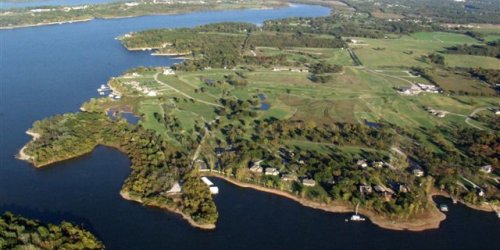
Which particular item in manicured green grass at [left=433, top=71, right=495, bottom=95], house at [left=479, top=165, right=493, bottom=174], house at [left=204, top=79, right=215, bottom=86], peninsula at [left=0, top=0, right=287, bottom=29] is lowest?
manicured green grass at [left=433, top=71, right=495, bottom=95]

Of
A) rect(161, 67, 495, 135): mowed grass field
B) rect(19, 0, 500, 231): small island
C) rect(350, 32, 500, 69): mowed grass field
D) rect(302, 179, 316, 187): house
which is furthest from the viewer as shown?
rect(350, 32, 500, 69): mowed grass field

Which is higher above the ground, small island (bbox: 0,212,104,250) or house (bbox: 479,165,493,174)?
small island (bbox: 0,212,104,250)

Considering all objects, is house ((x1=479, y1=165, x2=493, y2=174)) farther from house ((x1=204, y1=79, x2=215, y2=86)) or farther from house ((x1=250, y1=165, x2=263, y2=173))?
house ((x1=204, y1=79, x2=215, y2=86))

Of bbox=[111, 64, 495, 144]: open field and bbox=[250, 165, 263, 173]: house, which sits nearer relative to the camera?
bbox=[250, 165, 263, 173]: house

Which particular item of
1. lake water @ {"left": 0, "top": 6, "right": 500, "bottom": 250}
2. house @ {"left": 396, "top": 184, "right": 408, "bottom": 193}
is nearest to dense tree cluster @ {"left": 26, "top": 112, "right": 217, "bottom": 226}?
lake water @ {"left": 0, "top": 6, "right": 500, "bottom": 250}

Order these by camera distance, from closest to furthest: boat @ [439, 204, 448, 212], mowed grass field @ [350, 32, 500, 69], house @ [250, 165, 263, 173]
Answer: boat @ [439, 204, 448, 212], house @ [250, 165, 263, 173], mowed grass field @ [350, 32, 500, 69]

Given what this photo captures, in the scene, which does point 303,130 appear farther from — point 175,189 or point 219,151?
point 175,189

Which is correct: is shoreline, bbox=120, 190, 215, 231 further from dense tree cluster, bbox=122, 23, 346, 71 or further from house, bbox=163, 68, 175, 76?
dense tree cluster, bbox=122, 23, 346, 71

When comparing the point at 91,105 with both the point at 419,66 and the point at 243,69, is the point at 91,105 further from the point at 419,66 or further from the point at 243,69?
the point at 419,66
